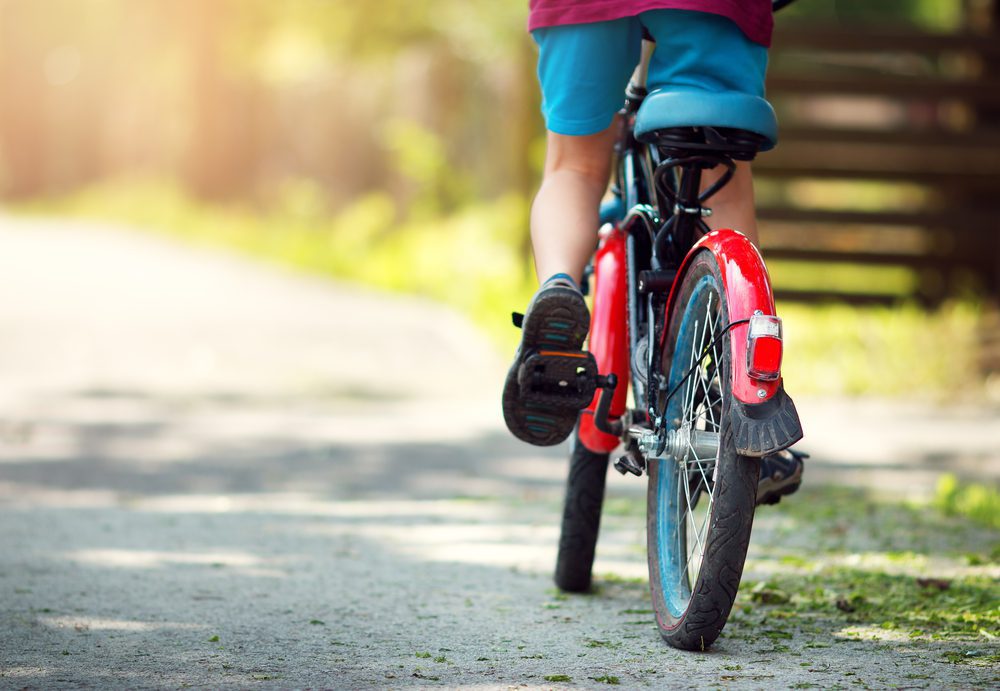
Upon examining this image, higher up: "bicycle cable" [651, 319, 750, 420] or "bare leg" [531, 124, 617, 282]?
"bare leg" [531, 124, 617, 282]

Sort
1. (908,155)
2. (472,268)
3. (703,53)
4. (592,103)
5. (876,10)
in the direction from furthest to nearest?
(876,10), (472,268), (908,155), (592,103), (703,53)

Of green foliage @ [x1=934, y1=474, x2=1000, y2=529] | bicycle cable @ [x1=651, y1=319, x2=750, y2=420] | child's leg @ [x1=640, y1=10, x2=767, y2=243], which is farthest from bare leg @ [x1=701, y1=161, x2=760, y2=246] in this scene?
green foliage @ [x1=934, y1=474, x2=1000, y2=529]

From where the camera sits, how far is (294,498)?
19.0ft

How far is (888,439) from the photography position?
6.99 metres

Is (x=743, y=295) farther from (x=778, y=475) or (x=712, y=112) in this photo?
(x=778, y=475)

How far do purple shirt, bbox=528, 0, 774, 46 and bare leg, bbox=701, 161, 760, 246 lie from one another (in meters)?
0.33

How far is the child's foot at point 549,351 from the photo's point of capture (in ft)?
10.8

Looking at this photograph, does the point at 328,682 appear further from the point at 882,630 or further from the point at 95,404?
the point at 95,404

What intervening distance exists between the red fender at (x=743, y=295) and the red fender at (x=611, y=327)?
58 centimetres

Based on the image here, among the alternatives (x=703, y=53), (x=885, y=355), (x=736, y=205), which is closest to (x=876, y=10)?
(x=885, y=355)

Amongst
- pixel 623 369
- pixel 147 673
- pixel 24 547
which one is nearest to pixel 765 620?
pixel 623 369

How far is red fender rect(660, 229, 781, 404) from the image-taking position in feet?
9.39

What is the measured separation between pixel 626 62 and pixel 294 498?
111 inches

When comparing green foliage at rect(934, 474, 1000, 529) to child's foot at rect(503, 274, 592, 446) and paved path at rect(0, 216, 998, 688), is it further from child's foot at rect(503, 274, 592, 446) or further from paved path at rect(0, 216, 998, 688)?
child's foot at rect(503, 274, 592, 446)
